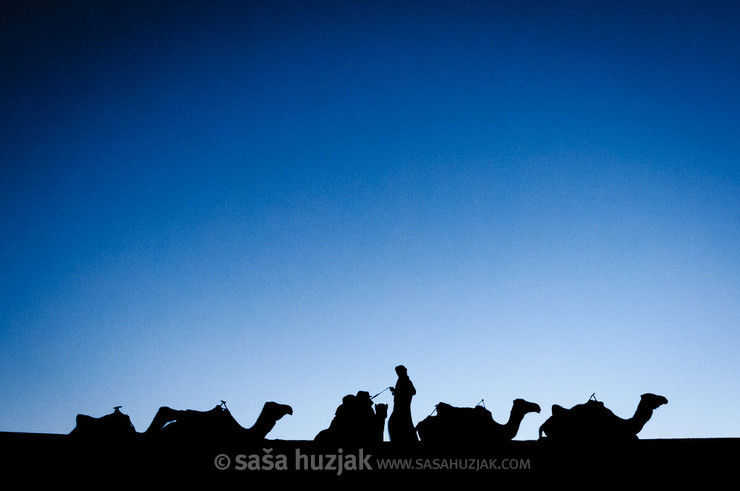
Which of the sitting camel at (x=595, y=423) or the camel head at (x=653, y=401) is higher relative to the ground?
the camel head at (x=653, y=401)

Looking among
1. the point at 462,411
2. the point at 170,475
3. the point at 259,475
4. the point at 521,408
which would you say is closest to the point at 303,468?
the point at 259,475

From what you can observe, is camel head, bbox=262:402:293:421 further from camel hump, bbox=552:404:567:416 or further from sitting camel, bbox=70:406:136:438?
camel hump, bbox=552:404:567:416

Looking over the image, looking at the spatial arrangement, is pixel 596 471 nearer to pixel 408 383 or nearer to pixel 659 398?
pixel 659 398

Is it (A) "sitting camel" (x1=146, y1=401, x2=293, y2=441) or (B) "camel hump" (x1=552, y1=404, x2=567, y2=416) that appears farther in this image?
(B) "camel hump" (x1=552, y1=404, x2=567, y2=416)

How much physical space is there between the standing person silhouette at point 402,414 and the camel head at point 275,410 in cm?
241

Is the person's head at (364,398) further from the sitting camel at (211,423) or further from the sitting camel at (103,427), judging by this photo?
the sitting camel at (103,427)

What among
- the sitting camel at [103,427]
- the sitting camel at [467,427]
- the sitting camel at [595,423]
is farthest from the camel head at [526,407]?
the sitting camel at [103,427]

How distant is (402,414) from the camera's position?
998 cm

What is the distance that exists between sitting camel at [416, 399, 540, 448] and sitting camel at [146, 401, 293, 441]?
3253 mm

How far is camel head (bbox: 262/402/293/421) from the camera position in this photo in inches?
377

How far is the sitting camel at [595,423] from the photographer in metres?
9.55

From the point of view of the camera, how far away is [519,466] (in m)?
9.37

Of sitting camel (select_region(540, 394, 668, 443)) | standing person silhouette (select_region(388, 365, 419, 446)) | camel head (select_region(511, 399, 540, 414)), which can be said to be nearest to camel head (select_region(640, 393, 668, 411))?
sitting camel (select_region(540, 394, 668, 443))

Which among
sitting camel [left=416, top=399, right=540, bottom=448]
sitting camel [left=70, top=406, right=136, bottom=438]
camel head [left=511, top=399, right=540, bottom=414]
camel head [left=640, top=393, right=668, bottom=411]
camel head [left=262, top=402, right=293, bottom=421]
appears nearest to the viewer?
sitting camel [left=70, top=406, right=136, bottom=438]
